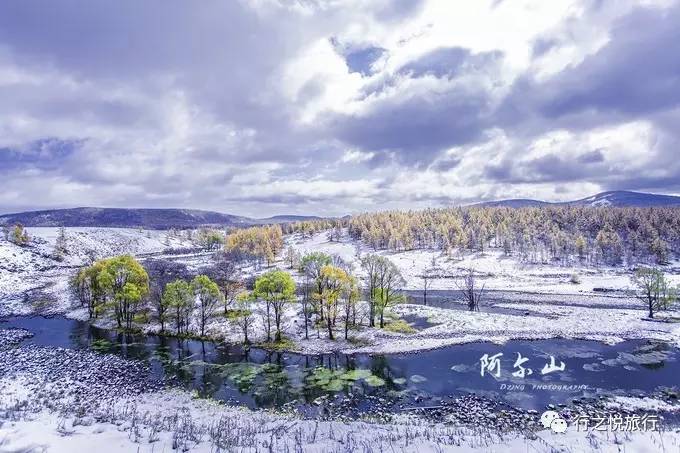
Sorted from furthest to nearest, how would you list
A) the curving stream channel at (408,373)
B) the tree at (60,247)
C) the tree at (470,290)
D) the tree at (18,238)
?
the tree at (18,238) < the tree at (60,247) < the tree at (470,290) < the curving stream channel at (408,373)

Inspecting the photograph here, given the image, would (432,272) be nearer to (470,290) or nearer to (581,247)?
(470,290)

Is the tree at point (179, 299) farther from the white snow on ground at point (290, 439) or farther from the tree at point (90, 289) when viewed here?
the white snow on ground at point (290, 439)

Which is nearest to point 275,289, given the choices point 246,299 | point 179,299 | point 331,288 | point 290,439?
point 246,299

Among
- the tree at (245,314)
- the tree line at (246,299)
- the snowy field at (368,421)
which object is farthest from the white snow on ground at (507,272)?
the tree at (245,314)

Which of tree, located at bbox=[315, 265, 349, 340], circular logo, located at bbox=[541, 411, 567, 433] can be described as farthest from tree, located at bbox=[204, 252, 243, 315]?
circular logo, located at bbox=[541, 411, 567, 433]

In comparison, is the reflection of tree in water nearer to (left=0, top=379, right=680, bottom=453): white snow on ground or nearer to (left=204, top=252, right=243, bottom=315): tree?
(left=0, top=379, right=680, bottom=453): white snow on ground
